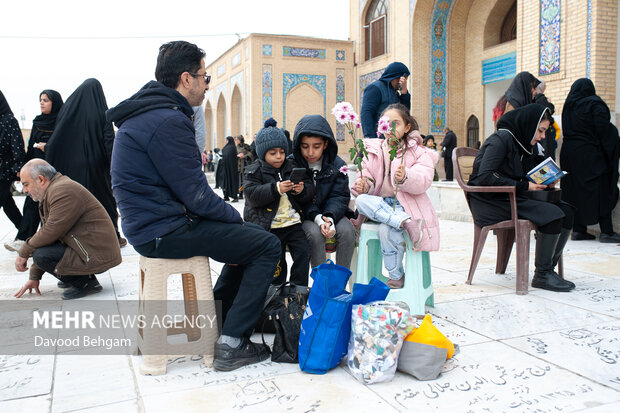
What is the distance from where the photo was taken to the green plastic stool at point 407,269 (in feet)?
9.40

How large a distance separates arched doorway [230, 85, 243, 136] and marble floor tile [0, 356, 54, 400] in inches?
821

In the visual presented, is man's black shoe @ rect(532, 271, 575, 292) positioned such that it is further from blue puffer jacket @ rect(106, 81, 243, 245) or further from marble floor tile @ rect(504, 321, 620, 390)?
blue puffer jacket @ rect(106, 81, 243, 245)

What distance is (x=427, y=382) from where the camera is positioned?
2055 millimetres

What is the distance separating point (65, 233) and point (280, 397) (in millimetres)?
2092

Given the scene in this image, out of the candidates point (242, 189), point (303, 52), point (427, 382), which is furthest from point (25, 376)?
point (303, 52)

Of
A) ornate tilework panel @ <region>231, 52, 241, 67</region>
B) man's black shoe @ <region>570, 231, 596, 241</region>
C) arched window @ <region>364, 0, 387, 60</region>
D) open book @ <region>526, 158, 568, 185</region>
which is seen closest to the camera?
open book @ <region>526, 158, 568, 185</region>

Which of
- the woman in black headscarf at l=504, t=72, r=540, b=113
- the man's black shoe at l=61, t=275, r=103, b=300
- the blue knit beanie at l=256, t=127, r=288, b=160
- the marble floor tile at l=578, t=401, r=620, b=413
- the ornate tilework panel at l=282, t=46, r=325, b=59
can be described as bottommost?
the marble floor tile at l=578, t=401, r=620, b=413

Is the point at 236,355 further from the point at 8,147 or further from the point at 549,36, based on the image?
the point at 549,36

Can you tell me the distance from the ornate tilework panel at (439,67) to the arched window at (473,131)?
0.80 metres

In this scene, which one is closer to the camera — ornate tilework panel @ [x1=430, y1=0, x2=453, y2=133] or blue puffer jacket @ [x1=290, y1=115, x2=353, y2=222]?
blue puffer jacket @ [x1=290, y1=115, x2=353, y2=222]

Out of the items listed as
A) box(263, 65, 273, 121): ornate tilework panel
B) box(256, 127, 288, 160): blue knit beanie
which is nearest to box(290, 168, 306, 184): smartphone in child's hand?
box(256, 127, 288, 160): blue knit beanie

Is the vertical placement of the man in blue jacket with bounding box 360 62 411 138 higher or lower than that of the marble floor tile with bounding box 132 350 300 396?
higher

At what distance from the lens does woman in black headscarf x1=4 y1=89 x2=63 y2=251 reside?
16.2 feet

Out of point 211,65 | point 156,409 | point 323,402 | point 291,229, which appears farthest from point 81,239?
point 211,65
